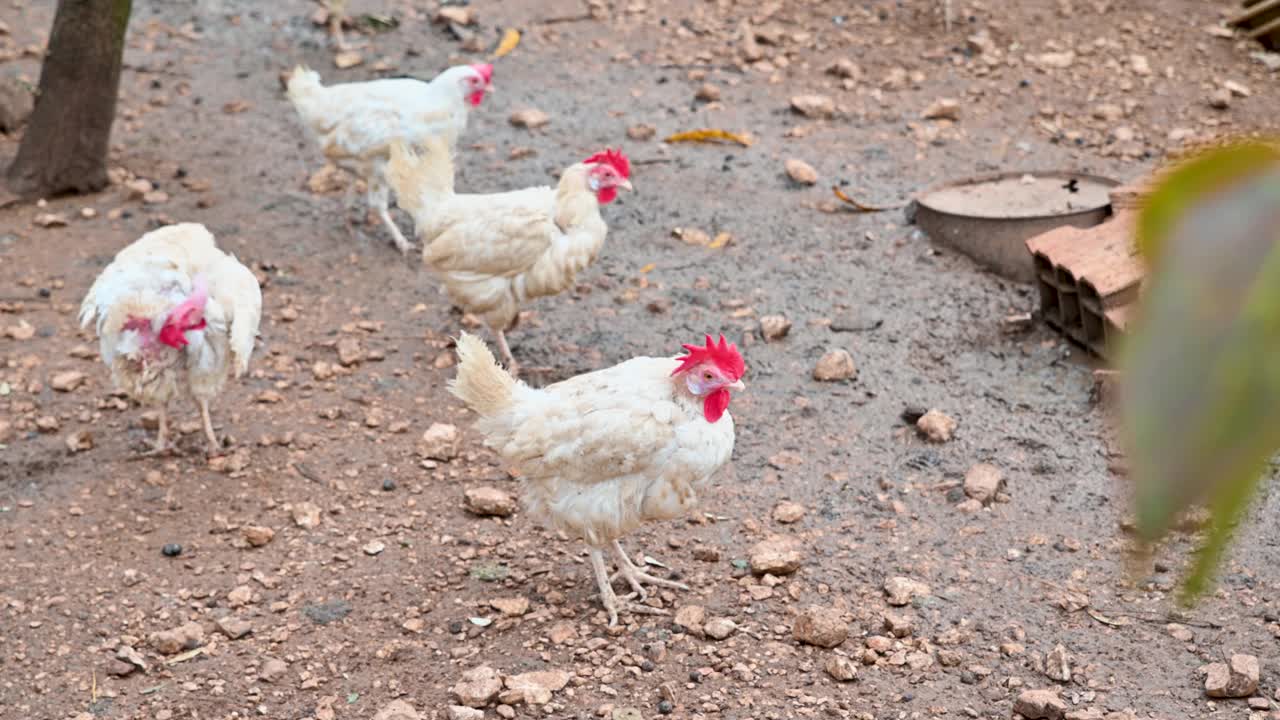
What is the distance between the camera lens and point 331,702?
3.82 metres

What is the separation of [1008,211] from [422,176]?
2.84 meters

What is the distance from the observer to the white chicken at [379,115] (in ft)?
21.0

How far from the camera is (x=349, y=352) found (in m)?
5.79

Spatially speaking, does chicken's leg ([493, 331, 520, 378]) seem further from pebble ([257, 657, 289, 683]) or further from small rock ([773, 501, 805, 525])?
pebble ([257, 657, 289, 683])

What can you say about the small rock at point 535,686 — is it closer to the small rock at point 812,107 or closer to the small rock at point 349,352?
the small rock at point 349,352

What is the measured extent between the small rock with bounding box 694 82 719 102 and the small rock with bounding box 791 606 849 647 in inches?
191

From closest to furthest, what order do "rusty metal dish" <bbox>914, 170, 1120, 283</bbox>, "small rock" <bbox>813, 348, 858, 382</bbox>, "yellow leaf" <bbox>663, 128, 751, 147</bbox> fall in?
"small rock" <bbox>813, 348, 858, 382</bbox> < "rusty metal dish" <bbox>914, 170, 1120, 283</bbox> < "yellow leaf" <bbox>663, 128, 751, 147</bbox>

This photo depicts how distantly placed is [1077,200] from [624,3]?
4280 mm

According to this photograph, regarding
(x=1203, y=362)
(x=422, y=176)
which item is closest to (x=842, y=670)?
(x=422, y=176)

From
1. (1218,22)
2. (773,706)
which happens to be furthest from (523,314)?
(1218,22)

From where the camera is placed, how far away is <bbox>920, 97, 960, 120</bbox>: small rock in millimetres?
7820

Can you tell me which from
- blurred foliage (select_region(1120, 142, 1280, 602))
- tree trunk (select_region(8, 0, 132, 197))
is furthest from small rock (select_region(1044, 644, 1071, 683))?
tree trunk (select_region(8, 0, 132, 197))

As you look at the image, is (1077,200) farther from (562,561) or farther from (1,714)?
(1,714)

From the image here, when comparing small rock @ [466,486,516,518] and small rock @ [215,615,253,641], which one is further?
small rock @ [466,486,516,518]
